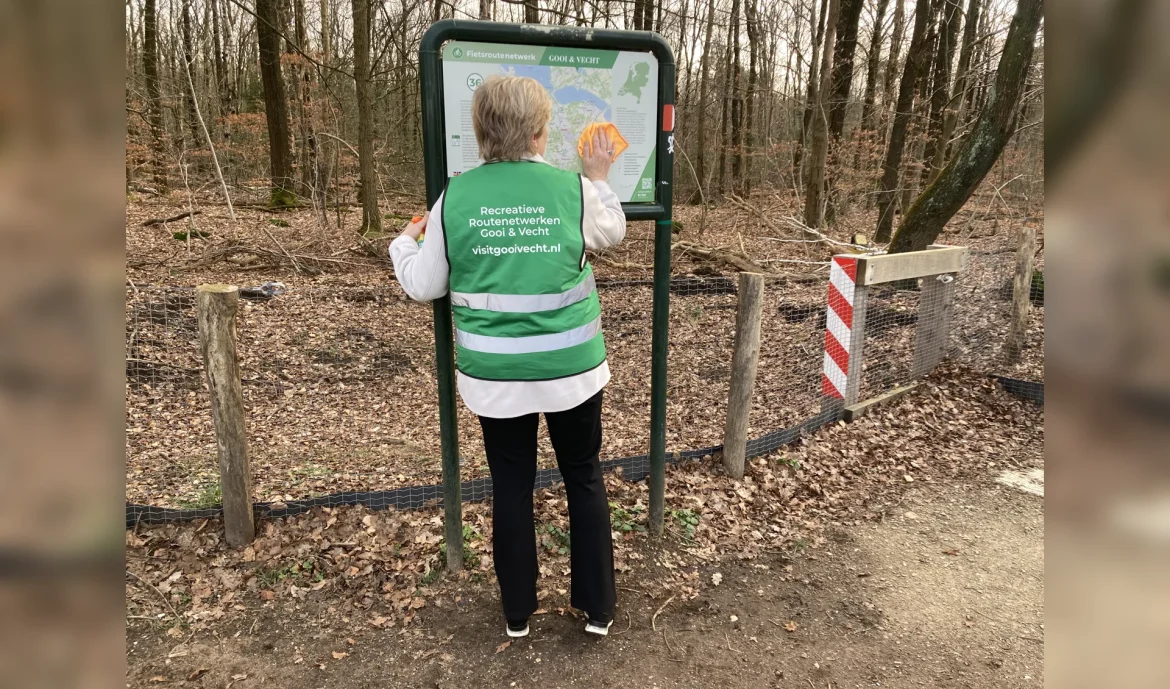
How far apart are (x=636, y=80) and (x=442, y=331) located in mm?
1461

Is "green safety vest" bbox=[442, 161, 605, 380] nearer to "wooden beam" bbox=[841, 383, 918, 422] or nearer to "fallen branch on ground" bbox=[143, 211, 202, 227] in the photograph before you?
"wooden beam" bbox=[841, 383, 918, 422]

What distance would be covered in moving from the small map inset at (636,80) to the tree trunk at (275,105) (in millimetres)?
11243

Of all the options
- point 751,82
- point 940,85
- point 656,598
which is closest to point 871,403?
point 656,598

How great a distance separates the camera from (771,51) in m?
20.3

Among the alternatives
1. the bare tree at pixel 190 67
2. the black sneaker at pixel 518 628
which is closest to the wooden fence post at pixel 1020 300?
the black sneaker at pixel 518 628

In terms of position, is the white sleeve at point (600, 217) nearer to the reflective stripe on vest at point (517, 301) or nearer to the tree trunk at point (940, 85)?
the reflective stripe on vest at point (517, 301)

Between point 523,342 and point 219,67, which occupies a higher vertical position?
point 219,67

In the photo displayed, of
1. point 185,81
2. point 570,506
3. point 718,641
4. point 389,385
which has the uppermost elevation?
point 185,81

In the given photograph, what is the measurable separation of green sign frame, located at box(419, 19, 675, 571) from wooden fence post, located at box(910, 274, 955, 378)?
353 centimetres

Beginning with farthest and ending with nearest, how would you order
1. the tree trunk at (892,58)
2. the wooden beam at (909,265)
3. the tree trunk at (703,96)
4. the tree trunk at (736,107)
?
1. the tree trunk at (736,107)
2. the tree trunk at (703,96)
3. the tree trunk at (892,58)
4. the wooden beam at (909,265)

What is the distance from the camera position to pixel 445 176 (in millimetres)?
3055

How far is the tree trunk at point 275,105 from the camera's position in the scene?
13.4 m

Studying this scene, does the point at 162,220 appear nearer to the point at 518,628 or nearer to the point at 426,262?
the point at 426,262

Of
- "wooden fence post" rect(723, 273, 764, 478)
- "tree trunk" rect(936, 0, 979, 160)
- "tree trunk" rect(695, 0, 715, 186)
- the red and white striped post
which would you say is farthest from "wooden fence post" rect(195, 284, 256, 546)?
"tree trunk" rect(695, 0, 715, 186)
